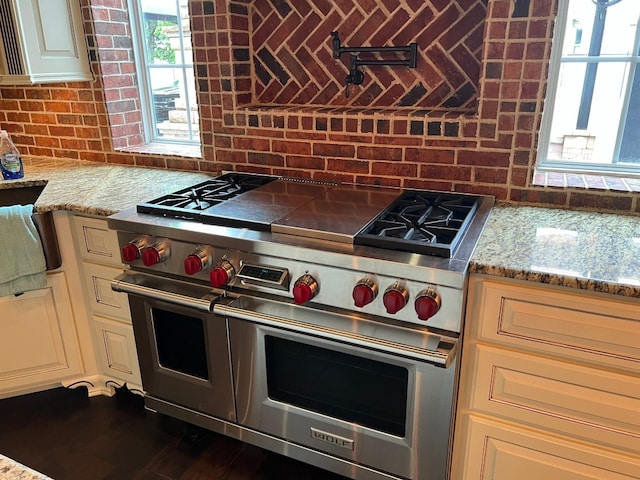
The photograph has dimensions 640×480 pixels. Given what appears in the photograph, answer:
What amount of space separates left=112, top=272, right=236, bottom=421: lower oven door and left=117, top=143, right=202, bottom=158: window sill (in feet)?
2.68

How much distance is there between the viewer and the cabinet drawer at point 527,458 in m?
1.36

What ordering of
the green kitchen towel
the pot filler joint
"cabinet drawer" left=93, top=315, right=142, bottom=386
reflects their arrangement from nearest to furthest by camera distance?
the green kitchen towel
the pot filler joint
"cabinet drawer" left=93, top=315, right=142, bottom=386

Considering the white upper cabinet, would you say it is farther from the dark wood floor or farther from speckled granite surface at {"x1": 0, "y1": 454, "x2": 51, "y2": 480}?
speckled granite surface at {"x1": 0, "y1": 454, "x2": 51, "y2": 480}

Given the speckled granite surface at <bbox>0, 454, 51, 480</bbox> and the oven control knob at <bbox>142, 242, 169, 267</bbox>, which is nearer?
the speckled granite surface at <bbox>0, 454, 51, 480</bbox>

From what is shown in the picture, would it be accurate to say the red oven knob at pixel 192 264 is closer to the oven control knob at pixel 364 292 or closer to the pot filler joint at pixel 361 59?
the oven control knob at pixel 364 292

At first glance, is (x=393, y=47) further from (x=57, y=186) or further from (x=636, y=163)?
(x=57, y=186)

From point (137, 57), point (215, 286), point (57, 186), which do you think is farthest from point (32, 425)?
point (137, 57)

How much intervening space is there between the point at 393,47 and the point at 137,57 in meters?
1.37

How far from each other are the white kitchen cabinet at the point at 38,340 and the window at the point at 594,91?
2005 millimetres

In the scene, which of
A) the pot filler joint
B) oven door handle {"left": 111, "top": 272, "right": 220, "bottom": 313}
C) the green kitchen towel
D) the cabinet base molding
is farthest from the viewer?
the cabinet base molding

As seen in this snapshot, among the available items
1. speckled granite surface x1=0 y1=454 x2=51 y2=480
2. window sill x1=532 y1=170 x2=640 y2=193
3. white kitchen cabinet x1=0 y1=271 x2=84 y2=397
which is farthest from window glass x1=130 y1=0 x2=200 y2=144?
speckled granite surface x1=0 y1=454 x2=51 y2=480

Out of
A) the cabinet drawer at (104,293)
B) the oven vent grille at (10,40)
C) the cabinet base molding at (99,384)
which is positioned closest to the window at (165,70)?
the oven vent grille at (10,40)

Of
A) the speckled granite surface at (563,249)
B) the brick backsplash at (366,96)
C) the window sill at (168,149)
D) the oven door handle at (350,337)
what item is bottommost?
the oven door handle at (350,337)

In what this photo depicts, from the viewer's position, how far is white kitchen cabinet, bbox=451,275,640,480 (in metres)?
1.27
